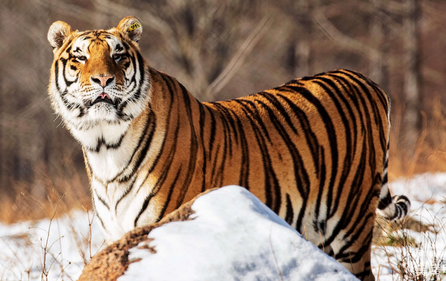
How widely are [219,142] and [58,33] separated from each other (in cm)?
112

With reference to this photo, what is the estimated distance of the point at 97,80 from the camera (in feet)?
8.76

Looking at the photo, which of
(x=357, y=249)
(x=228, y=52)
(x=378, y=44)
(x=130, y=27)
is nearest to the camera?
(x=130, y=27)

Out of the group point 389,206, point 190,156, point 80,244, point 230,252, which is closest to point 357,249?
point 389,206

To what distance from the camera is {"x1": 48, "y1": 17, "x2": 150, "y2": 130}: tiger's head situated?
8.87 ft

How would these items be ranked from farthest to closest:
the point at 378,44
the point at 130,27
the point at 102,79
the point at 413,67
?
the point at 378,44 < the point at 413,67 < the point at 130,27 < the point at 102,79

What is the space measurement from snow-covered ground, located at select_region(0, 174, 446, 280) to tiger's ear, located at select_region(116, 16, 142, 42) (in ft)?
3.78

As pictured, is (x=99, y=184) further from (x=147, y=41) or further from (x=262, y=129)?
(x=147, y=41)

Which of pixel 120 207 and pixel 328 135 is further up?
pixel 328 135

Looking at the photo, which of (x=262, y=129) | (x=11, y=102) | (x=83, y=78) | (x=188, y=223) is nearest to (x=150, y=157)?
(x=83, y=78)

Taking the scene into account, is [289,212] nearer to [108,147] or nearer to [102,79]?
[108,147]

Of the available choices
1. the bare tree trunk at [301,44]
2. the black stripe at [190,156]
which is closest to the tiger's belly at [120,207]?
the black stripe at [190,156]

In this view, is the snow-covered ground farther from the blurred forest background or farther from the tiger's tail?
the blurred forest background

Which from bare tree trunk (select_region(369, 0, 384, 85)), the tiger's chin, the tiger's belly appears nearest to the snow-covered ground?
the tiger's belly

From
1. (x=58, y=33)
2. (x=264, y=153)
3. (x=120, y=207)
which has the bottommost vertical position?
(x=120, y=207)
